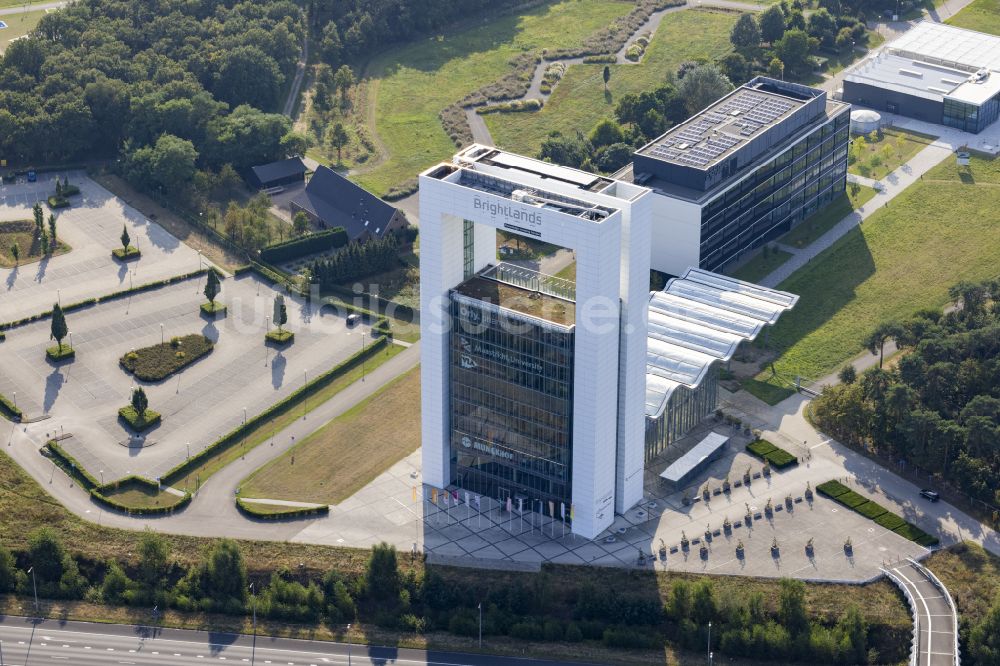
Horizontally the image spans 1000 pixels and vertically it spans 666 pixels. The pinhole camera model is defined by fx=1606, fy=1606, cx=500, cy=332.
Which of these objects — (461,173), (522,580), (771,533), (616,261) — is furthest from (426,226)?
(771,533)

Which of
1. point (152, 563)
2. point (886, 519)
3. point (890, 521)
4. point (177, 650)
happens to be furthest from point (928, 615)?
point (152, 563)

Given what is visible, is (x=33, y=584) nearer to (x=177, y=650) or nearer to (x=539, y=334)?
(x=177, y=650)

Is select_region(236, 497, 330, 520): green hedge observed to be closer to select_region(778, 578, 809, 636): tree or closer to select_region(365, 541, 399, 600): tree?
select_region(365, 541, 399, 600): tree

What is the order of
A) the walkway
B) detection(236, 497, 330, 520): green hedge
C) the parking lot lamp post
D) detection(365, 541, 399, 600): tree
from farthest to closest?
detection(236, 497, 330, 520): green hedge → the parking lot lamp post → detection(365, 541, 399, 600): tree → the walkway

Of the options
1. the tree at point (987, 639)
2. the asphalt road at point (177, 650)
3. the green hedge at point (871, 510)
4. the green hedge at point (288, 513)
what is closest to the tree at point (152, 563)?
the asphalt road at point (177, 650)

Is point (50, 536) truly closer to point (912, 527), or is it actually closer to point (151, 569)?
point (151, 569)

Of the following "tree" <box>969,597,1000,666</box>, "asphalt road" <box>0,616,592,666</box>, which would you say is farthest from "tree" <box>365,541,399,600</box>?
"tree" <box>969,597,1000,666</box>

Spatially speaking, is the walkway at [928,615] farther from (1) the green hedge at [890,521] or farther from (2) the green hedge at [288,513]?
(2) the green hedge at [288,513]
